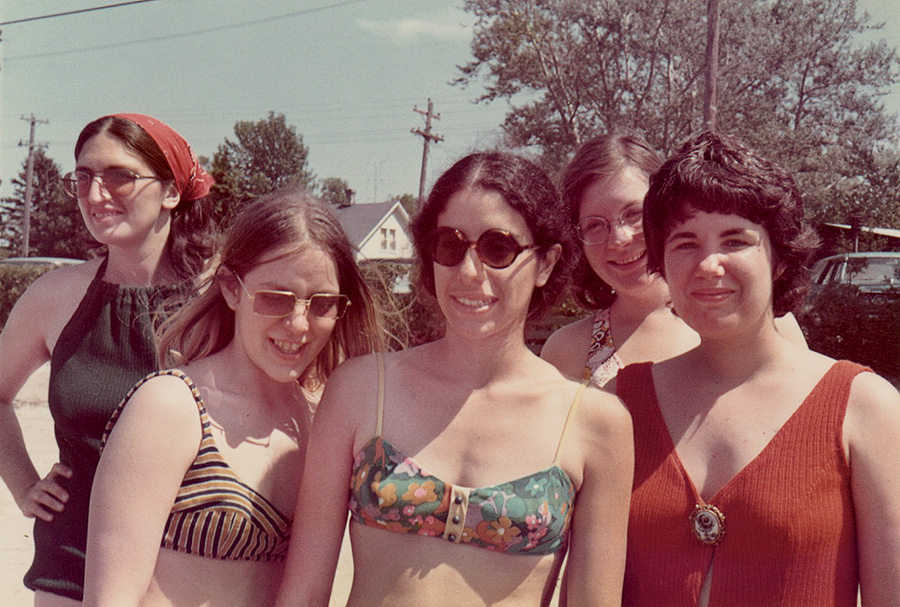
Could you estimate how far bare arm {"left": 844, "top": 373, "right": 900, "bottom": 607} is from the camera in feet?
6.49

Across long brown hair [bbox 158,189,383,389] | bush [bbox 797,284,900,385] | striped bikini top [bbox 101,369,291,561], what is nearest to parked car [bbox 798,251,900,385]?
bush [bbox 797,284,900,385]

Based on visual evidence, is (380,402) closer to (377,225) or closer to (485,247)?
(485,247)

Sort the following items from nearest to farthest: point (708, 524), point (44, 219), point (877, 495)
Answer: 1. point (877, 495)
2. point (708, 524)
3. point (44, 219)

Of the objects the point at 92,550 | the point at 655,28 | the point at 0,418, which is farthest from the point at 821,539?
the point at 655,28

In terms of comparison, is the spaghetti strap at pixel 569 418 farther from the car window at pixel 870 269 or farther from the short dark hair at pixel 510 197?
the car window at pixel 870 269

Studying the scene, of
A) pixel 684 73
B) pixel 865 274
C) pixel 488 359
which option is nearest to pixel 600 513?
pixel 488 359

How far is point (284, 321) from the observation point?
2352mm

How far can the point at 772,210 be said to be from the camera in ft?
7.19

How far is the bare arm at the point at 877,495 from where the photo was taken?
1.98 meters

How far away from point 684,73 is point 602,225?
78.9ft

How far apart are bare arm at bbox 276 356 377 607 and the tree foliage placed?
23.0 metres

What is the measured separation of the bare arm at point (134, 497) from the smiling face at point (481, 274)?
30.7 inches

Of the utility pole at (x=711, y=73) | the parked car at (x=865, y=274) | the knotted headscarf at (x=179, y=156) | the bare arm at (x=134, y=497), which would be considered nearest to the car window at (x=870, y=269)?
the parked car at (x=865, y=274)

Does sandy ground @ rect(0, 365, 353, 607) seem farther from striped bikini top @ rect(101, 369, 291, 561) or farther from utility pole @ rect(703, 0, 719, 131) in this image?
utility pole @ rect(703, 0, 719, 131)
